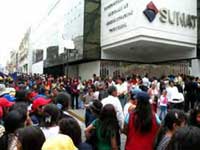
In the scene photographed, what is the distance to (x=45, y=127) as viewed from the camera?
172 inches

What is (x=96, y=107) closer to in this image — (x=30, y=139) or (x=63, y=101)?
(x=63, y=101)

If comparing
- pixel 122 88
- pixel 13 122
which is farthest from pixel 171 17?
pixel 13 122

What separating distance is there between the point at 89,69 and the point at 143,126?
28.4m

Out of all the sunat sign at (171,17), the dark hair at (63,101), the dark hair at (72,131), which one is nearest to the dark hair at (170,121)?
the dark hair at (72,131)

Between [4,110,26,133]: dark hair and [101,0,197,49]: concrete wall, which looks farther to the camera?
[101,0,197,49]: concrete wall

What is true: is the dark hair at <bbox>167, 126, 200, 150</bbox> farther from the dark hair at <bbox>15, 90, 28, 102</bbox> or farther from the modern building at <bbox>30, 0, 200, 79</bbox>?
the modern building at <bbox>30, 0, 200, 79</bbox>

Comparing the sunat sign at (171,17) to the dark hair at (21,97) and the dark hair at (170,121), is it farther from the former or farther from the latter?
the dark hair at (170,121)

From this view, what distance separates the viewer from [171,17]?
88.7 ft

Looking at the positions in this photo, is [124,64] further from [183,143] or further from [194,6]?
[183,143]

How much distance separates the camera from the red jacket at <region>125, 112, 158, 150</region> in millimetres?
5070

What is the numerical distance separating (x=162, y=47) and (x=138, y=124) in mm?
24170

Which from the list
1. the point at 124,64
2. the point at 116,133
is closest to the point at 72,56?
the point at 124,64

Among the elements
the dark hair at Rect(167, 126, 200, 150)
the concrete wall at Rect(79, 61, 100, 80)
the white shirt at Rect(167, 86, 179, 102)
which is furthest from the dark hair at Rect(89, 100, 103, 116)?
the concrete wall at Rect(79, 61, 100, 80)

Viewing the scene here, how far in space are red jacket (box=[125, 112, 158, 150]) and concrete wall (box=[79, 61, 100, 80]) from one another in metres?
26.0
